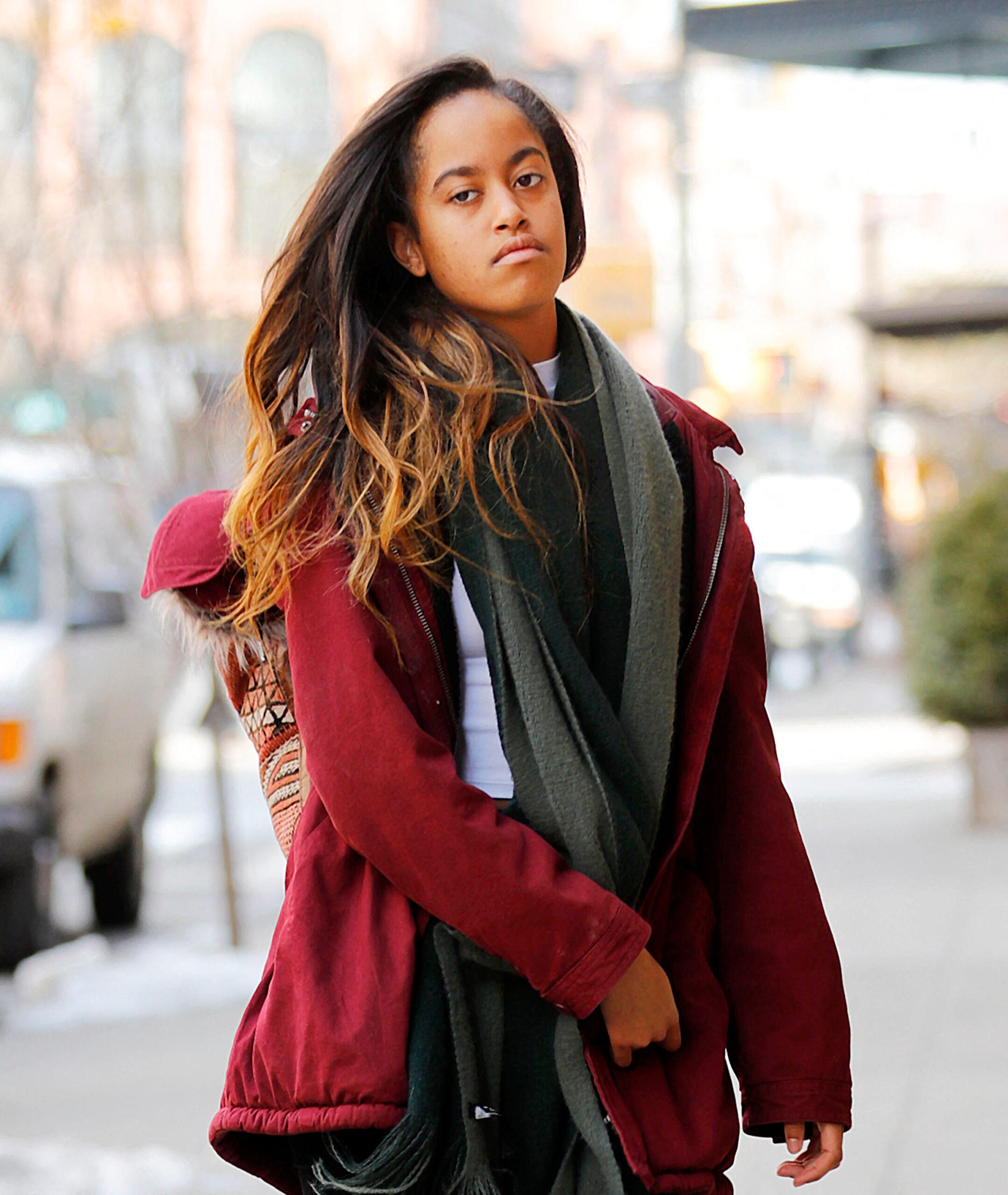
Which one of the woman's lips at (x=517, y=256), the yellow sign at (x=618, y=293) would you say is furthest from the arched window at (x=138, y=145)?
the woman's lips at (x=517, y=256)

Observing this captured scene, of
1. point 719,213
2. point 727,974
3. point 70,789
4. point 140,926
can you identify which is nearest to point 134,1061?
point 70,789

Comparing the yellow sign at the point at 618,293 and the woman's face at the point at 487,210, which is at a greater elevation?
the yellow sign at the point at 618,293

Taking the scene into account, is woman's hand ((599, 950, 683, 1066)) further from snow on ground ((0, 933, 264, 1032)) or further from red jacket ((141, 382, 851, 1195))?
snow on ground ((0, 933, 264, 1032))

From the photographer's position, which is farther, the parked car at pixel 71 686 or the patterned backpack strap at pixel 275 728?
the parked car at pixel 71 686

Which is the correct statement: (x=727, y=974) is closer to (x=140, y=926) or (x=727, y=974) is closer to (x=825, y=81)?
(x=140, y=926)

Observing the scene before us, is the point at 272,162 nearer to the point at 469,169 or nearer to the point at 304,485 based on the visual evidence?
the point at 469,169

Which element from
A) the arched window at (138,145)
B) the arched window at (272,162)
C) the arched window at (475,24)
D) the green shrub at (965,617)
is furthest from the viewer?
the arched window at (475,24)

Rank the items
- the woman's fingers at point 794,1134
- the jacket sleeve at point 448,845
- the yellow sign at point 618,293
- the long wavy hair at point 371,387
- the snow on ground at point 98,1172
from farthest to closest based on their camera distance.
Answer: the yellow sign at point 618,293 → the snow on ground at point 98,1172 → the woman's fingers at point 794,1134 → the long wavy hair at point 371,387 → the jacket sleeve at point 448,845

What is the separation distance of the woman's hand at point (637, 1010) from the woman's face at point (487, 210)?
0.73 metres

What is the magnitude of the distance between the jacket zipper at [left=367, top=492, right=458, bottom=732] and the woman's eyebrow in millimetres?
376

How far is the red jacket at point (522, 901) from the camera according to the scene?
5.92 ft

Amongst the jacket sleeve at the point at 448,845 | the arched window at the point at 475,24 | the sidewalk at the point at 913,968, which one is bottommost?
the sidewalk at the point at 913,968

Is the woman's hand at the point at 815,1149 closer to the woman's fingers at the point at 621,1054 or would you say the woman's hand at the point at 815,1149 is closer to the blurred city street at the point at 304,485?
the blurred city street at the point at 304,485

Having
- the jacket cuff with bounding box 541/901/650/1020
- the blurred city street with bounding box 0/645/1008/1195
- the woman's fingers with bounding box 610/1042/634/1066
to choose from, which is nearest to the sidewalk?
the blurred city street with bounding box 0/645/1008/1195
